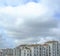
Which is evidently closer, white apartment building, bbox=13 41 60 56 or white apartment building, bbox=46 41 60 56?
white apartment building, bbox=46 41 60 56

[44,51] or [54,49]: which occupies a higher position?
[54,49]

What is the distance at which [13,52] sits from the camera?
77812 millimetres

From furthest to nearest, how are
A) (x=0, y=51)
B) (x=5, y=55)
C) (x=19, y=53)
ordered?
(x=0, y=51) → (x=5, y=55) → (x=19, y=53)

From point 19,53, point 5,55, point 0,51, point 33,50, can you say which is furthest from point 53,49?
point 0,51

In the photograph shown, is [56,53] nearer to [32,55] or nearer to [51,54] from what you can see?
[51,54]

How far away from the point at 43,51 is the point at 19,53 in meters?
8.36

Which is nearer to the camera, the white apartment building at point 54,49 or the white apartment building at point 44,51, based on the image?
the white apartment building at point 54,49

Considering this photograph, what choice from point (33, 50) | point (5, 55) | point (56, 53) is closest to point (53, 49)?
point (56, 53)

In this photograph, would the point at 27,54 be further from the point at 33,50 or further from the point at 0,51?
the point at 0,51

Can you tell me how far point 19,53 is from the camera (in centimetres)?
7781

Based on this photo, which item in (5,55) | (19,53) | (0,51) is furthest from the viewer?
(0,51)

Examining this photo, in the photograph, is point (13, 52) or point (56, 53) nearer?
point (56, 53)

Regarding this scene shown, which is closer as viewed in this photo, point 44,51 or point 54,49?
point 54,49

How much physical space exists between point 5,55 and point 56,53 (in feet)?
65.5
